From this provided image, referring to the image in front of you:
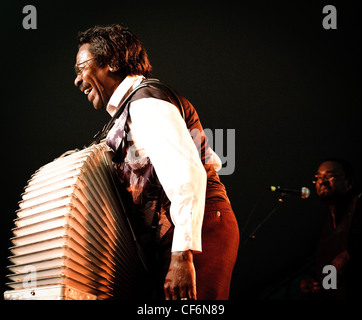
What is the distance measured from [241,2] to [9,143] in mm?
2418

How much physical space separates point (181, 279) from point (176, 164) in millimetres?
356

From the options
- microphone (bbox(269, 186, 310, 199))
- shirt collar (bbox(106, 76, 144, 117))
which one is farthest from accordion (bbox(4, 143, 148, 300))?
microphone (bbox(269, 186, 310, 199))

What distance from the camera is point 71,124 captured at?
4121 mm

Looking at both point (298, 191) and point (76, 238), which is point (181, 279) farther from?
point (298, 191)

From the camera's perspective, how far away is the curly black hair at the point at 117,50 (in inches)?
78.4

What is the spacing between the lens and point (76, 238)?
1472mm

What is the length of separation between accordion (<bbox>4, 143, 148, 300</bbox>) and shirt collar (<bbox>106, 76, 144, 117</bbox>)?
0.23 metres

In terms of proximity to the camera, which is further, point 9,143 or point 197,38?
point 197,38

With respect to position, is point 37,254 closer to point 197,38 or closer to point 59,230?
point 59,230

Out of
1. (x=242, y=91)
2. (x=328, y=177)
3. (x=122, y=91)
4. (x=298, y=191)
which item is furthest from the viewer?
(x=242, y=91)

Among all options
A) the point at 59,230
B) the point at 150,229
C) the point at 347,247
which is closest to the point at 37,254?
the point at 59,230

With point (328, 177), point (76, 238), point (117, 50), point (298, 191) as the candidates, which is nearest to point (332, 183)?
point (328, 177)
